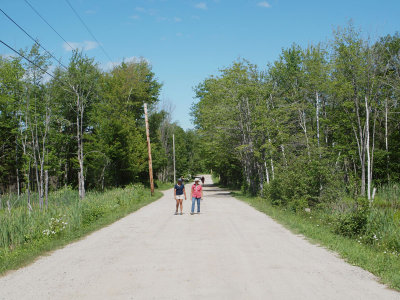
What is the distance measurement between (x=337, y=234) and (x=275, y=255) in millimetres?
4105

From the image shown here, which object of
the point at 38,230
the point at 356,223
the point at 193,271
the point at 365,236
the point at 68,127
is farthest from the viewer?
the point at 68,127

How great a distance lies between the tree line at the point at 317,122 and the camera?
754 inches

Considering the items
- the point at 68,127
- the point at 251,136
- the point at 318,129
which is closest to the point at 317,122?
the point at 318,129

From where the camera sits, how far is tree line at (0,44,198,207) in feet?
107

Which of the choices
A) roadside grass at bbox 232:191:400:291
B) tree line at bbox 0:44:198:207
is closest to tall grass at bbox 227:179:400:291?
roadside grass at bbox 232:191:400:291

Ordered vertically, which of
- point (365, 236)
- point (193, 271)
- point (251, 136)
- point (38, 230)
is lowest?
point (365, 236)

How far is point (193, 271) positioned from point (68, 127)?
122 feet

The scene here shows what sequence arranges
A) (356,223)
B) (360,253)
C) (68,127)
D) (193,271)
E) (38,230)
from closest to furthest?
(193,271)
(360,253)
(38,230)
(356,223)
(68,127)

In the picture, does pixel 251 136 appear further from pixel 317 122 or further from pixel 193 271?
pixel 193 271

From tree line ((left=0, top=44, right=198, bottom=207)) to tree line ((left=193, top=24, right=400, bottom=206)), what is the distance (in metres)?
11.0

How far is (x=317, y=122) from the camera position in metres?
29.7

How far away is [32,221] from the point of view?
34.8 feet

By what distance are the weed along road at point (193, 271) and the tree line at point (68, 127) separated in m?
23.3

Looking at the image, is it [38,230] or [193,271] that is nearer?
[193,271]
